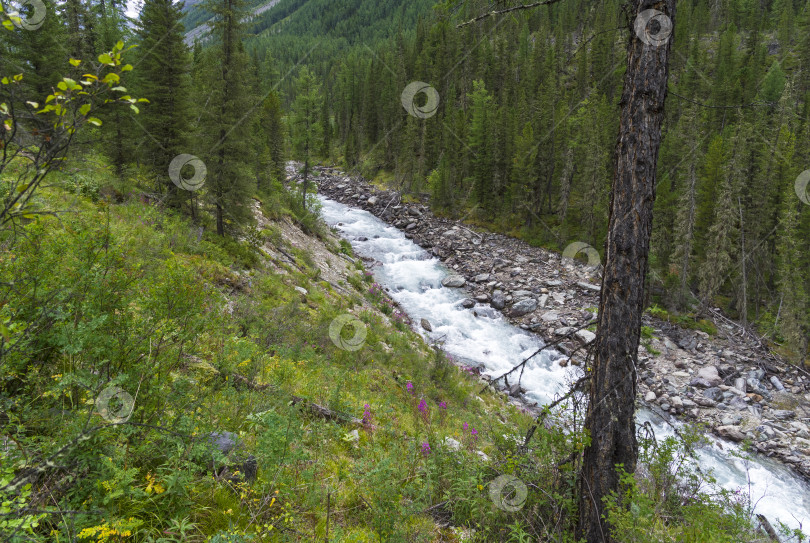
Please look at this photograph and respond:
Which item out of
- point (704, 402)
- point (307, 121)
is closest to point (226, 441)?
point (704, 402)

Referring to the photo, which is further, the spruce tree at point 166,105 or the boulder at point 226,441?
the spruce tree at point 166,105

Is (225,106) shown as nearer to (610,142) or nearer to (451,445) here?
(451,445)

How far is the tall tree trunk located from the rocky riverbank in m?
2.08

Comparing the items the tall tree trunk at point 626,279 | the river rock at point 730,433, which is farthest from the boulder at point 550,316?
the tall tree trunk at point 626,279

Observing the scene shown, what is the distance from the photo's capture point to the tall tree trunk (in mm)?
3354

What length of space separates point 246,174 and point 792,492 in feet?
65.8

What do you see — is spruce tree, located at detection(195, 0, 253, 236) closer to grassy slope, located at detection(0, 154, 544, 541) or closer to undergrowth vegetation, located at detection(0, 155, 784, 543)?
grassy slope, located at detection(0, 154, 544, 541)

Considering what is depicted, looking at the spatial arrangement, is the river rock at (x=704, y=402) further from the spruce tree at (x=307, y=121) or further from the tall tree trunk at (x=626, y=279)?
the spruce tree at (x=307, y=121)

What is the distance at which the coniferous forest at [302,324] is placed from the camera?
2506 millimetres

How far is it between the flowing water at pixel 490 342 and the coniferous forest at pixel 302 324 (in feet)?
1.84

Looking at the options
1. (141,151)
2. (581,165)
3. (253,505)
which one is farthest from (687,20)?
(253,505)

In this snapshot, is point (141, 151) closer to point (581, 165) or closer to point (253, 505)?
point (253, 505)

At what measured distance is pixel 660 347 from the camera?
2055cm

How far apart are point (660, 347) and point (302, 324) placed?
19619mm
